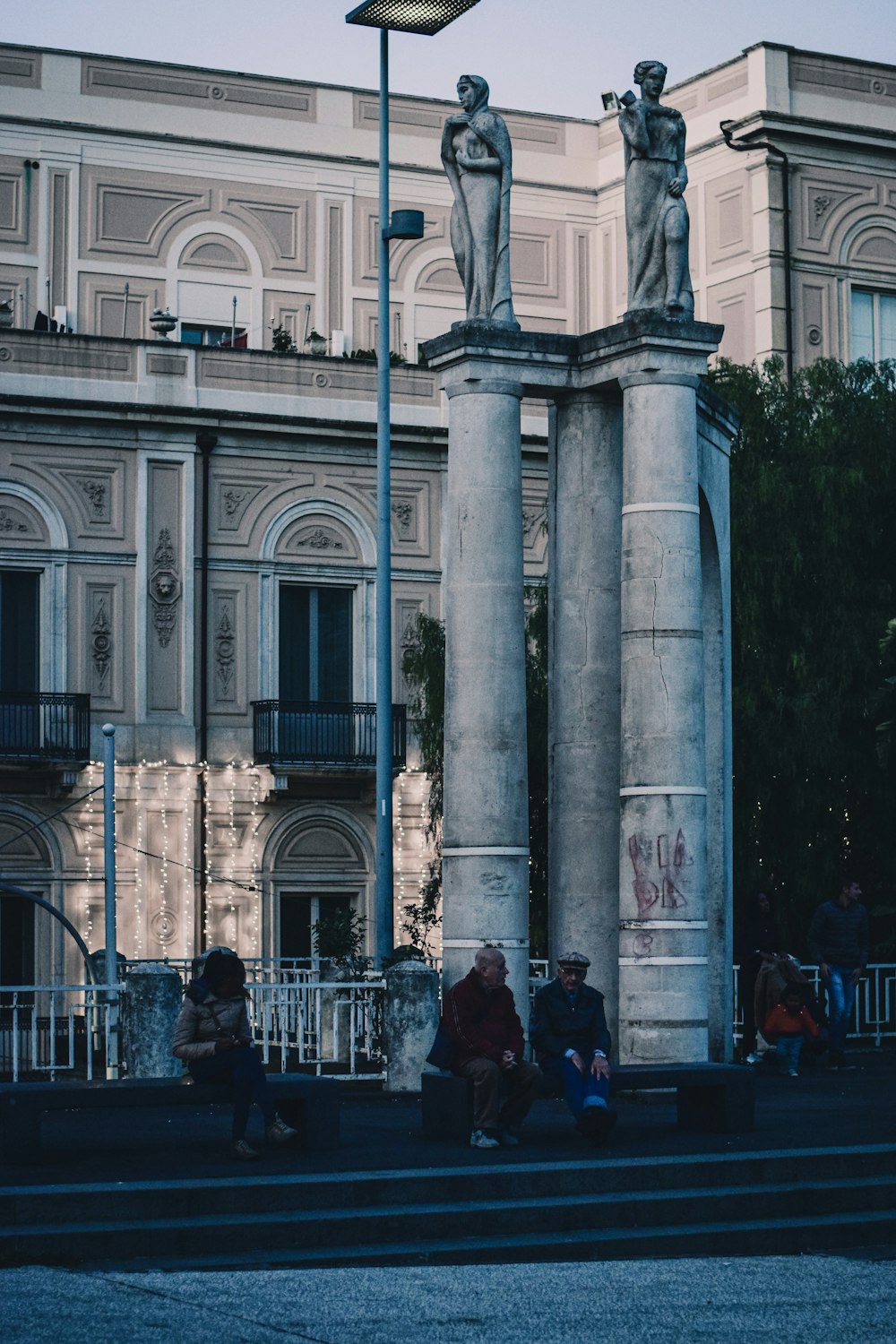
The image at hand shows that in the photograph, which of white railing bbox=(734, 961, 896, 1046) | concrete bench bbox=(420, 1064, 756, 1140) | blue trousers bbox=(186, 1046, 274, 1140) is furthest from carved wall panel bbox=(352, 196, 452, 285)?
blue trousers bbox=(186, 1046, 274, 1140)

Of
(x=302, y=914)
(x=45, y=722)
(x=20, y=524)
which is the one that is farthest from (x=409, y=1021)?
(x=20, y=524)

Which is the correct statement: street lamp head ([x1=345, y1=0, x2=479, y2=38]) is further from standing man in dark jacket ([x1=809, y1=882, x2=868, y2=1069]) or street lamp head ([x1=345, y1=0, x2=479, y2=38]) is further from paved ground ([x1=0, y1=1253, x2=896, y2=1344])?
paved ground ([x1=0, y1=1253, x2=896, y2=1344])

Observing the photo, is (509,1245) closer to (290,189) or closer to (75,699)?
(75,699)

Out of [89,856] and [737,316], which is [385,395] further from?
[737,316]

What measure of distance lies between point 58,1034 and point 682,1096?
12225 millimetres

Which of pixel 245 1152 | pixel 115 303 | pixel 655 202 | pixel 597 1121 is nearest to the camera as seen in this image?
pixel 245 1152

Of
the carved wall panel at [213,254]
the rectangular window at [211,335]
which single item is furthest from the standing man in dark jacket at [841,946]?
the carved wall panel at [213,254]

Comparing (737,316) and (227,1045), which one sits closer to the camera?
(227,1045)

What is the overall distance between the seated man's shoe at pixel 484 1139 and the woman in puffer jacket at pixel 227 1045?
1160 millimetres

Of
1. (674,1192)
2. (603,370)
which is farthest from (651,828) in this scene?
(674,1192)

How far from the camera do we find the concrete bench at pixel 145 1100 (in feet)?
47.4

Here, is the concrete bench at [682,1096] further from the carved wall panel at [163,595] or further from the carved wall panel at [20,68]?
the carved wall panel at [20,68]

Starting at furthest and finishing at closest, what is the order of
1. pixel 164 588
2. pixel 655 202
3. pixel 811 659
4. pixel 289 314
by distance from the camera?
1. pixel 289 314
2. pixel 164 588
3. pixel 811 659
4. pixel 655 202

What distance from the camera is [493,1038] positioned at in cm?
1589
